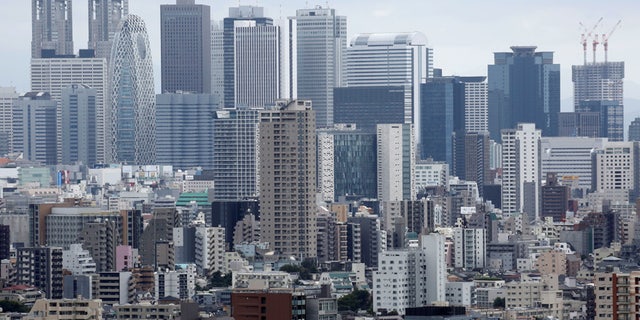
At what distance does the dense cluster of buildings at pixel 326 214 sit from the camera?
7725 cm

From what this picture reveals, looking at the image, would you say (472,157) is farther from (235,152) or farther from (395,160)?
(235,152)

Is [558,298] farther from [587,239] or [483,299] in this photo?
[587,239]

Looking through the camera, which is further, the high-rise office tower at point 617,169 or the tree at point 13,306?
the high-rise office tower at point 617,169

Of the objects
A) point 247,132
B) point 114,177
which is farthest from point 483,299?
point 114,177

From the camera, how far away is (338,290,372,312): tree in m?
76.1

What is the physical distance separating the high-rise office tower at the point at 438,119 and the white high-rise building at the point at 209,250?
8822 centimetres

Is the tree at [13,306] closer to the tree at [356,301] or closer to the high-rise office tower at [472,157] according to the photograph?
the tree at [356,301]

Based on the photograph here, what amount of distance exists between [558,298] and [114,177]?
10474cm

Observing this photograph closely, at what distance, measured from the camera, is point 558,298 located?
7725 cm

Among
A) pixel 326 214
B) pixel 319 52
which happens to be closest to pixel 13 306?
pixel 326 214

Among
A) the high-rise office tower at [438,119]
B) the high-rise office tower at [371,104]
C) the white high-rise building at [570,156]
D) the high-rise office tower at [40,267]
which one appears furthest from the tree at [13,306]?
the high-rise office tower at [438,119]

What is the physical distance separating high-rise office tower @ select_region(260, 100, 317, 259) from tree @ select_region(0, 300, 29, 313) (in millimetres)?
26964

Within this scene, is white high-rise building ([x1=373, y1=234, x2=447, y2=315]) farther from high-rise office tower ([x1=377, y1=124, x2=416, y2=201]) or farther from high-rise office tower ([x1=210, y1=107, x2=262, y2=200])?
high-rise office tower ([x1=377, y1=124, x2=416, y2=201])

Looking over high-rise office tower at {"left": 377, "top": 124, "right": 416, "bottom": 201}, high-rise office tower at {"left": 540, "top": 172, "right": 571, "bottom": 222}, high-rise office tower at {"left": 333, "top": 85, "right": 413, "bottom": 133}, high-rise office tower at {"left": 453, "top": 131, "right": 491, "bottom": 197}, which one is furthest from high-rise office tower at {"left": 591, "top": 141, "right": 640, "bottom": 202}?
high-rise office tower at {"left": 333, "top": 85, "right": 413, "bottom": 133}
